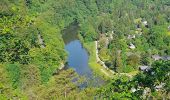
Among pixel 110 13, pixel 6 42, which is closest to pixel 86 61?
pixel 6 42

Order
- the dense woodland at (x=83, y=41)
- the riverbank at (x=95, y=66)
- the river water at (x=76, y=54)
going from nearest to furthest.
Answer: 1. the dense woodland at (x=83, y=41)
2. the riverbank at (x=95, y=66)
3. the river water at (x=76, y=54)

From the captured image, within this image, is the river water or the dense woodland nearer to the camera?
the dense woodland

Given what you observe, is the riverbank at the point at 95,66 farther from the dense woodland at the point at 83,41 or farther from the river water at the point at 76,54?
the dense woodland at the point at 83,41

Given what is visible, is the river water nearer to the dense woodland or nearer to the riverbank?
the riverbank

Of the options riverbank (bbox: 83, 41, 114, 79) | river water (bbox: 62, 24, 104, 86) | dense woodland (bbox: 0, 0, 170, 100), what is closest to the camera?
dense woodland (bbox: 0, 0, 170, 100)

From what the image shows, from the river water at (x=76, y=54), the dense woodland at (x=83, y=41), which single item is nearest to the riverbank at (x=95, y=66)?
the river water at (x=76, y=54)

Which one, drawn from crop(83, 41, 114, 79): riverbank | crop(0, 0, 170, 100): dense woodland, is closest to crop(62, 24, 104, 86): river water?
crop(83, 41, 114, 79): riverbank

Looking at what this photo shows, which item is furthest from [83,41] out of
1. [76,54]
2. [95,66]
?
[95,66]
